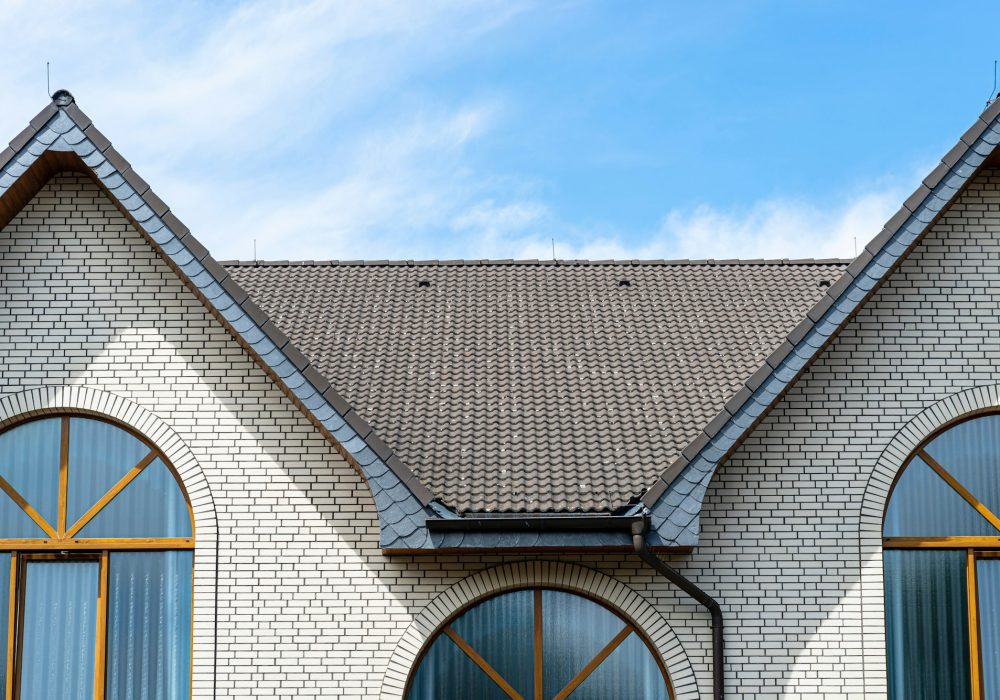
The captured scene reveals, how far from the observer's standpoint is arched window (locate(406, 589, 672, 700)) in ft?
37.1

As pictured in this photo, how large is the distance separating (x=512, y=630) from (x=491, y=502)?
125 cm

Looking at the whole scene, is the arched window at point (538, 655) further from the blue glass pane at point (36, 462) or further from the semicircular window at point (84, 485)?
the blue glass pane at point (36, 462)

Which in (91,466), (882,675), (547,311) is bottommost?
(882,675)

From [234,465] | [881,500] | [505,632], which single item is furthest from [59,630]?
[881,500]

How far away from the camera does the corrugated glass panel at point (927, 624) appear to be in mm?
11398

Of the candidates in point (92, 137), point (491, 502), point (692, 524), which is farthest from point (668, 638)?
point (92, 137)

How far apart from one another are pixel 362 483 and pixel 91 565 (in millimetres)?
2403

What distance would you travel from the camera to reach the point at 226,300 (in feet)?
36.6

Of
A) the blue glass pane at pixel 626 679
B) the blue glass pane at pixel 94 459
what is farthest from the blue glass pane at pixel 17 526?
the blue glass pane at pixel 626 679

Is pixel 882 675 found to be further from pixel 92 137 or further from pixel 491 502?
pixel 92 137

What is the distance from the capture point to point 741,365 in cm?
1323

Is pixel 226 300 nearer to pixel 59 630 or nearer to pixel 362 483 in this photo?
pixel 362 483

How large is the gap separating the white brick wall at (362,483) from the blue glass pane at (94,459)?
322 mm

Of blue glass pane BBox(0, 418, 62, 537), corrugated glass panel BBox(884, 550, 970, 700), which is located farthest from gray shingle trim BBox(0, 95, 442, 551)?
corrugated glass panel BBox(884, 550, 970, 700)
